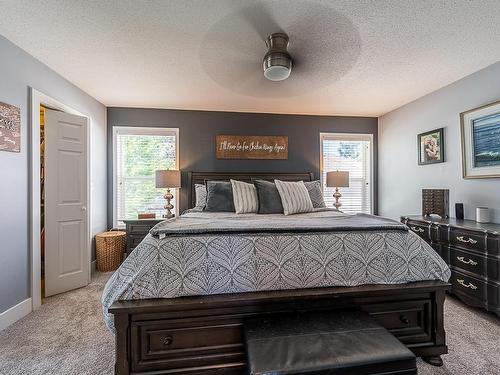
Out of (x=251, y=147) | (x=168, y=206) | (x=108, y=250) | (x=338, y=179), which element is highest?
(x=251, y=147)

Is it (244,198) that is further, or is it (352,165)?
(352,165)

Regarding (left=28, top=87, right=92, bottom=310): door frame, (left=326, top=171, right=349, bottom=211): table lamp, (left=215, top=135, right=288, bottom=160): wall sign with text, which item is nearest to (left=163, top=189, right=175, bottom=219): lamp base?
(left=215, top=135, right=288, bottom=160): wall sign with text

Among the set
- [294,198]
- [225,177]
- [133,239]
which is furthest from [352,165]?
[133,239]

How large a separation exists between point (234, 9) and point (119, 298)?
2036 mm

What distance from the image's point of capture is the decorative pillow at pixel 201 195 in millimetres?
3490

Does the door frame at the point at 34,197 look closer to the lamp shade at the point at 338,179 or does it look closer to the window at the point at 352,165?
the lamp shade at the point at 338,179

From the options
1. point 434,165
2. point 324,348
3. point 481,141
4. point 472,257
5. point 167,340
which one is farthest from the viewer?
point 434,165

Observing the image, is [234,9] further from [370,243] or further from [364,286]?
[364,286]

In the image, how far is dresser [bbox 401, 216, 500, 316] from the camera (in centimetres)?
216

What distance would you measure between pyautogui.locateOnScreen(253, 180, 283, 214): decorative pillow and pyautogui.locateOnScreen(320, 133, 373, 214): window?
5.22 feet

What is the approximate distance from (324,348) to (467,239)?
2093mm

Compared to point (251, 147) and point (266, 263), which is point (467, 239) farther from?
point (251, 147)

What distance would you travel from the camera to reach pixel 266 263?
1622mm

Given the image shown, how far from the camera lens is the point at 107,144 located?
397cm
